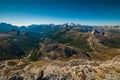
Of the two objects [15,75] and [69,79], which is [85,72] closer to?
[69,79]

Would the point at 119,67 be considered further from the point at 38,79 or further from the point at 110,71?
the point at 38,79

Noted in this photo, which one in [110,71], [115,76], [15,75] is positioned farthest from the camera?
[15,75]

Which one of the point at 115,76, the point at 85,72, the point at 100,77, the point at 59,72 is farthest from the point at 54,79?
the point at 115,76

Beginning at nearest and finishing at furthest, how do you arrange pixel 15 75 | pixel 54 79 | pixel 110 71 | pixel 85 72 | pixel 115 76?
pixel 115 76 → pixel 110 71 → pixel 85 72 → pixel 54 79 → pixel 15 75

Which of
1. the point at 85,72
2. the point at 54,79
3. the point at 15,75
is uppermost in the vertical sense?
the point at 85,72

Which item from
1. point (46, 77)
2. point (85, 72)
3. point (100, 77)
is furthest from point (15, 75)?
point (100, 77)

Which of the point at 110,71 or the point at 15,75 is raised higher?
the point at 110,71

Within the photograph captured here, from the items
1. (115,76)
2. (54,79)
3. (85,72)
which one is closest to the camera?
(115,76)

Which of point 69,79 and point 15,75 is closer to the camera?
point 69,79

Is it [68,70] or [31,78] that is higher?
[68,70]

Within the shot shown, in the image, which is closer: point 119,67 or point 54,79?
point 119,67
